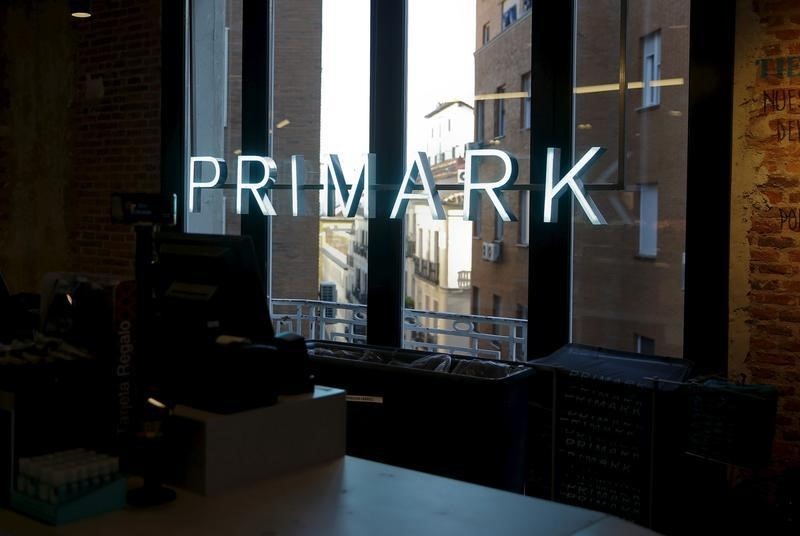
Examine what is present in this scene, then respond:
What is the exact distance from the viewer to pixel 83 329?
238cm

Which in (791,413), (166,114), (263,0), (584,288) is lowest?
(791,413)

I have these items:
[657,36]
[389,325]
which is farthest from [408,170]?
[657,36]

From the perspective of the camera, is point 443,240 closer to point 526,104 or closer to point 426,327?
point 426,327

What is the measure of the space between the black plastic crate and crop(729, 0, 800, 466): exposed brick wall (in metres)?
1.12

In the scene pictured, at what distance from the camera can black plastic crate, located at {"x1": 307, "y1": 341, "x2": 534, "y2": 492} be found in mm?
4059

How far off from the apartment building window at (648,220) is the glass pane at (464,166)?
697 millimetres

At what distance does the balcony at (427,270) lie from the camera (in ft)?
17.9

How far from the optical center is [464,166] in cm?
520

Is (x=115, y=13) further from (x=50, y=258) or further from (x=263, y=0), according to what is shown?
(x=50, y=258)

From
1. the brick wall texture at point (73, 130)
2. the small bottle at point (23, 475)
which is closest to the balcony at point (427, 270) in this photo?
the brick wall texture at point (73, 130)

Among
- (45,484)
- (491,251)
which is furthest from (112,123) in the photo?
(45,484)

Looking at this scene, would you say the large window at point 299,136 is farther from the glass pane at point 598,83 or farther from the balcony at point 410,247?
the glass pane at point 598,83

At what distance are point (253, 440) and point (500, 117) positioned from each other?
3.26 meters

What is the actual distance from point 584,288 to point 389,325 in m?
1.32
